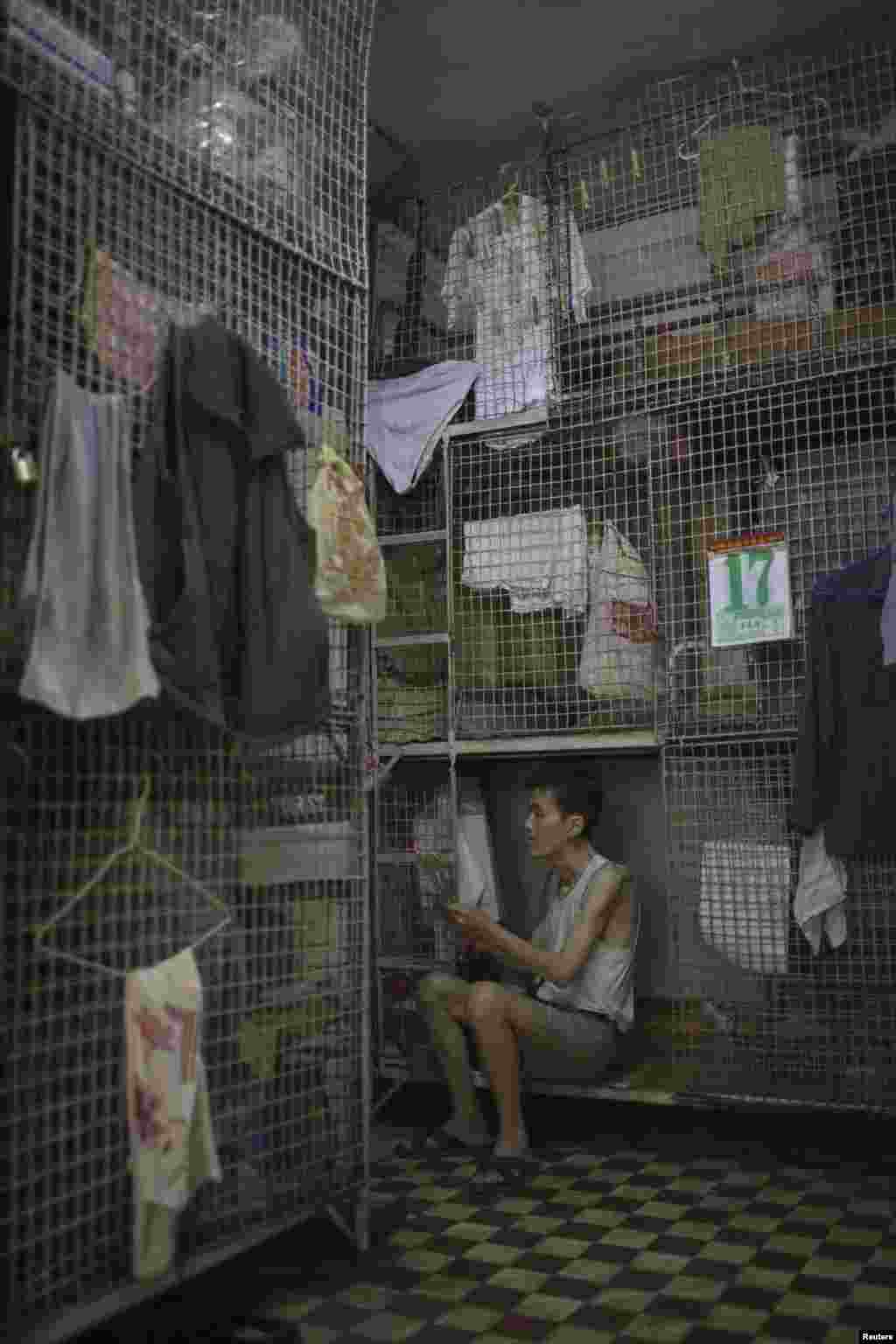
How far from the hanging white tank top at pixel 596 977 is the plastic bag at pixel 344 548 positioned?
1599mm

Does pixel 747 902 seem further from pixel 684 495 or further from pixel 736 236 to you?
pixel 736 236

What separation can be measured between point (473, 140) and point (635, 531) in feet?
5.90

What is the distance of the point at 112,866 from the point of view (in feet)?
7.98

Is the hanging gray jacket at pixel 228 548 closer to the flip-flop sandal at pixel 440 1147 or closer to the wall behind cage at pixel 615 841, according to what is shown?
the flip-flop sandal at pixel 440 1147

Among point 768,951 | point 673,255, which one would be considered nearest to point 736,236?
point 673,255

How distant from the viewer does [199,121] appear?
286 cm

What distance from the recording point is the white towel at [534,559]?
4.48 meters

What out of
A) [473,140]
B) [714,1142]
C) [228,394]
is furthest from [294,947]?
[473,140]

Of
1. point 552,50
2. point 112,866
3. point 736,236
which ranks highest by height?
point 552,50

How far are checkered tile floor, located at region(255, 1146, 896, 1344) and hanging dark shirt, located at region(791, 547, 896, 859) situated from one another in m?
1.08

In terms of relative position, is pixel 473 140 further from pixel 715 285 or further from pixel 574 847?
pixel 574 847

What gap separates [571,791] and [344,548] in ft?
5.56

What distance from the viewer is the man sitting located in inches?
154

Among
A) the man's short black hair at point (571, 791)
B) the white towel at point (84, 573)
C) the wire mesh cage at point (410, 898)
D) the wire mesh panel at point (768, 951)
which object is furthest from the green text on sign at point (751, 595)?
the white towel at point (84, 573)
